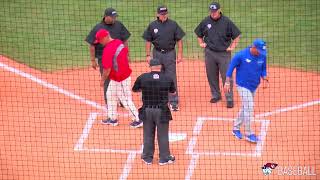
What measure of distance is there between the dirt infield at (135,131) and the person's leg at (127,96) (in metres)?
0.31

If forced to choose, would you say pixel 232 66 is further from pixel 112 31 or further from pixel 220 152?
pixel 112 31

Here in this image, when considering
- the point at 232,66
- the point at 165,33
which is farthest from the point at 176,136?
the point at 165,33

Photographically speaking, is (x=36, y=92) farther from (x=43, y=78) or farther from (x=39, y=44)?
(x=39, y=44)

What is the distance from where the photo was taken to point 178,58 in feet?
45.4

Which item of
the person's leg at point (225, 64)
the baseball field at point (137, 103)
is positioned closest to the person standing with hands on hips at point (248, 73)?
the baseball field at point (137, 103)

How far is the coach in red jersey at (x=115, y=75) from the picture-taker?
12.6 metres

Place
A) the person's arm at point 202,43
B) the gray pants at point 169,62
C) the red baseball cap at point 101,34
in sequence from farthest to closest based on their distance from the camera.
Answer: the person's arm at point 202,43
the gray pants at point 169,62
the red baseball cap at point 101,34

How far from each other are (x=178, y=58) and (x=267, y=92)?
1.81 meters

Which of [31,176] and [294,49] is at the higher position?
[294,49]

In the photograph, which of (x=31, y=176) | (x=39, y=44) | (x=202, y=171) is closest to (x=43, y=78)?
(x=39, y=44)

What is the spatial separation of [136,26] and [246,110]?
5.09m

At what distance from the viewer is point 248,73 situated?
12445 mm

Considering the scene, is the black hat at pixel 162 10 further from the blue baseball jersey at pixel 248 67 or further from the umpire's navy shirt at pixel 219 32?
the blue baseball jersey at pixel 248 67

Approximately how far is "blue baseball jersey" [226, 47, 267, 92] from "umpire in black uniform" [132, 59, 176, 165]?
3.86 ft
